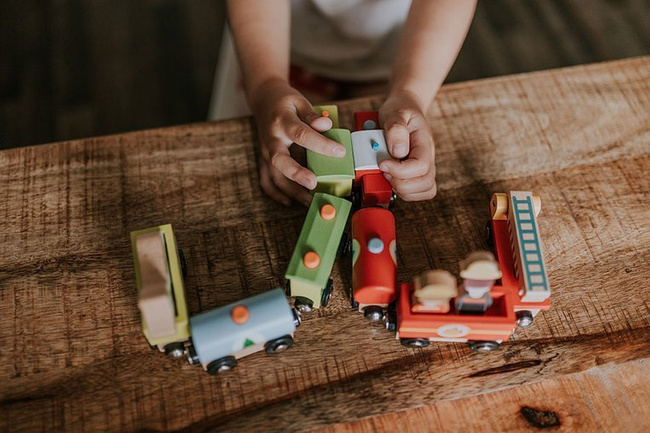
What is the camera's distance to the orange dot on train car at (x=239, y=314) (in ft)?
1.70

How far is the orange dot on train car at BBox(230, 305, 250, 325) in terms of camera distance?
520 millimetres

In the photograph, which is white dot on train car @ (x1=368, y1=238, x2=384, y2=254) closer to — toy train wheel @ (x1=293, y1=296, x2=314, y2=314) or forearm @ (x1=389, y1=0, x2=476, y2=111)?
toy train wheel @ (x1=293, y1=296, x2=314, y2=314)

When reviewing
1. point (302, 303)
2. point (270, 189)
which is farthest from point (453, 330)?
point (270, 189)

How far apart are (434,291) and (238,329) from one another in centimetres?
18

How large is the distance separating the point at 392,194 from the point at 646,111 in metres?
0.37

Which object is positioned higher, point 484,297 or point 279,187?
point 279,187

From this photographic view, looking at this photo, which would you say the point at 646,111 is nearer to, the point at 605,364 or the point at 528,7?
the point at 605,364

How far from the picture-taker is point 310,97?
96cm

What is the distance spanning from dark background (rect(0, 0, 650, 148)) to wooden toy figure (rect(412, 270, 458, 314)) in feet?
3.28

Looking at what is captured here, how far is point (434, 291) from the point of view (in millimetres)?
506

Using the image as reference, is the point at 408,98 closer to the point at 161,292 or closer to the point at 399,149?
the point at 399,149

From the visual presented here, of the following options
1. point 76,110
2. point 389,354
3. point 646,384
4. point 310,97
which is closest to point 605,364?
point 646,384

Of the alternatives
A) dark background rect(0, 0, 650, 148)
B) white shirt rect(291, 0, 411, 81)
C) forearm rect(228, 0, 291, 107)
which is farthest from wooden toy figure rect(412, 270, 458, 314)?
dark background rect(0, 0, 650, 148)

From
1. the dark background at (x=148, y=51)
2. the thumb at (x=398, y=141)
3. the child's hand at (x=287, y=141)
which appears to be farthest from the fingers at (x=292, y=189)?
the dark background at (x=148, y=51)
